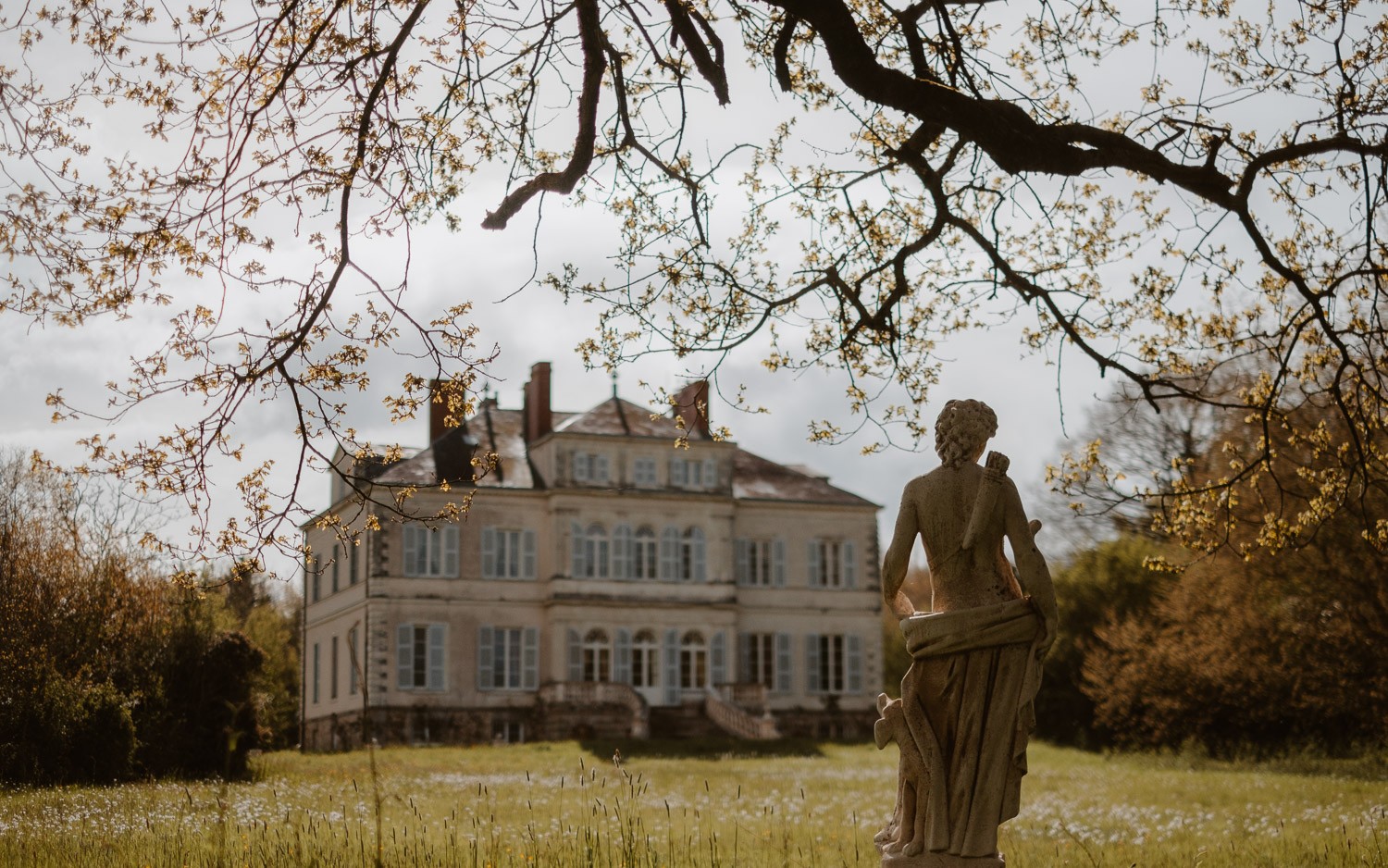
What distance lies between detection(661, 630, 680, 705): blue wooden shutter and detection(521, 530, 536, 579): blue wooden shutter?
4.49m

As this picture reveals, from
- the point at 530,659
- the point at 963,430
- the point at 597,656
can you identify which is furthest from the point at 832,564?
the point at 963,430

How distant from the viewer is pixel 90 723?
56.4ft

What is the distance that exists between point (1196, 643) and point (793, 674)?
60.6ft

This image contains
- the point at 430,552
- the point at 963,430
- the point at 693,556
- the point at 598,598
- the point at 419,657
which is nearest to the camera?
the point at 963,430

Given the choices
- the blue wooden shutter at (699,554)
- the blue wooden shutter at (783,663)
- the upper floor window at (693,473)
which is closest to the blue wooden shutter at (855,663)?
the blue wooden shutter at (783,663)

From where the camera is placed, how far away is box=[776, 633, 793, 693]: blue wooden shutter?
45.6m

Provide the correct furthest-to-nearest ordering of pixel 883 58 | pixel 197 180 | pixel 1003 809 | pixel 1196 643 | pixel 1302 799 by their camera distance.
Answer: pixel 1196 643
pixel 1302 799
pixel 883 58
pixel 197 180
pixel 1003 809

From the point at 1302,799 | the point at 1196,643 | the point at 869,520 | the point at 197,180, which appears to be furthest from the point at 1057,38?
the point at 869,520

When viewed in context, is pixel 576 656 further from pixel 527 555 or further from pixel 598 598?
pixel 527 555

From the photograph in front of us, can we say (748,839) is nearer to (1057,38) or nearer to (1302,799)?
(1057,38)

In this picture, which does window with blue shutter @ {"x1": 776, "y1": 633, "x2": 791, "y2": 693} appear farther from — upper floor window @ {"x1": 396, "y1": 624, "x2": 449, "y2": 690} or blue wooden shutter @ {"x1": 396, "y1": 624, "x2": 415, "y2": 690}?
blue wooden shutter @ {"x1": 396, "y1": 624, "x2": 415, "y2": 690}

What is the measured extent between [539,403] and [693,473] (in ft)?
17.6

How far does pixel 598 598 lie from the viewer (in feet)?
142

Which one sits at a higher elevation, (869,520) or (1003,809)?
(869,520)
